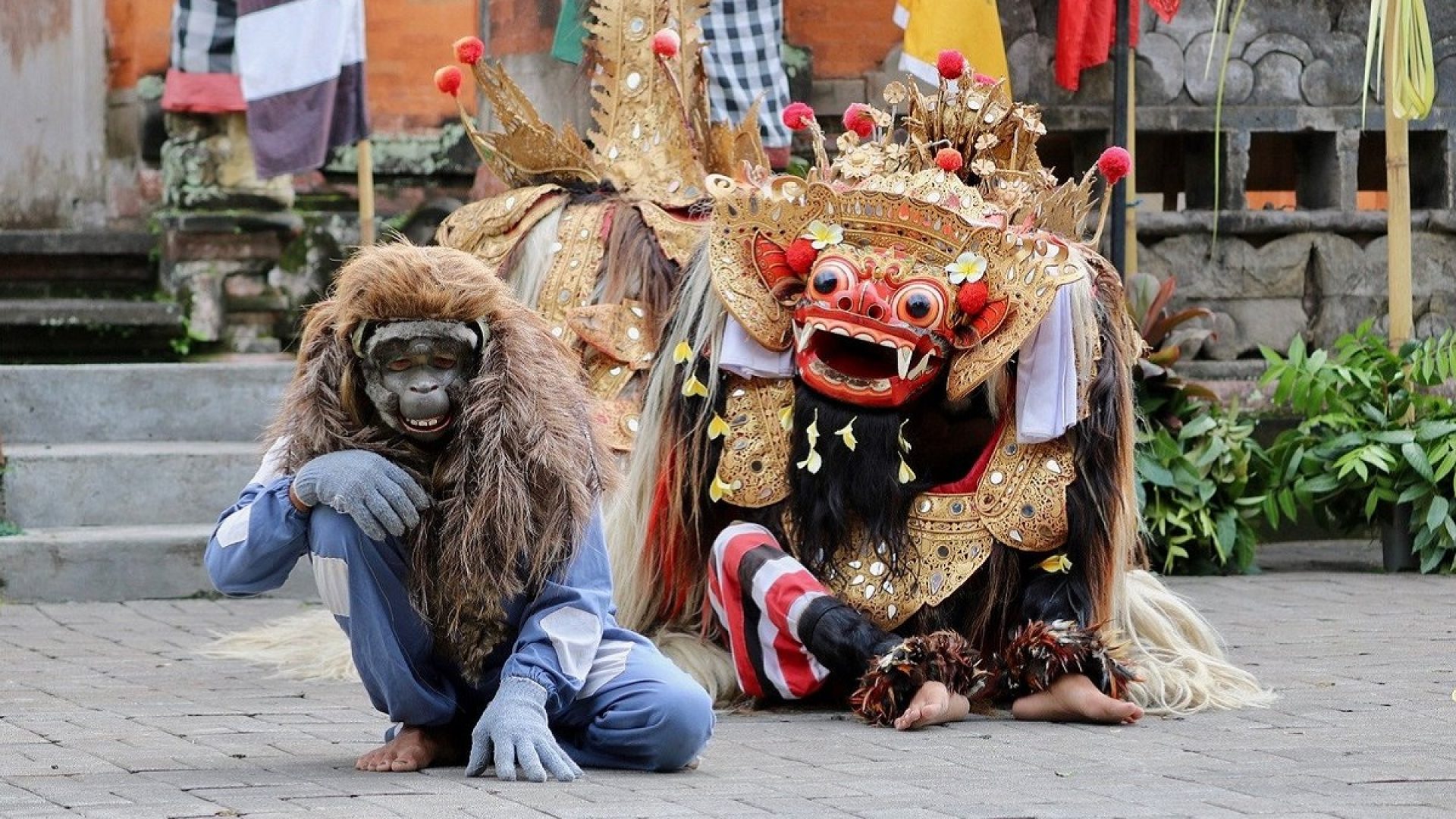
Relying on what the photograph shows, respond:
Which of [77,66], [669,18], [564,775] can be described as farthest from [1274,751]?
[77,66]

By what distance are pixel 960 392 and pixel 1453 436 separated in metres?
3.03

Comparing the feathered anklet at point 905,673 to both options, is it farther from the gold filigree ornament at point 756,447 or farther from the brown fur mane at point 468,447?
the brown fur mane at point 468,447

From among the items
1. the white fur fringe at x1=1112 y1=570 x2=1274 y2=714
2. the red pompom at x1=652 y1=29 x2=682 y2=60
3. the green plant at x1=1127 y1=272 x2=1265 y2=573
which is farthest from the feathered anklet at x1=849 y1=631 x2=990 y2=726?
the green plant at x1=1127 y1=272 x2=1265 y2=573

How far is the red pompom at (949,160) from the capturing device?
5.35 metres

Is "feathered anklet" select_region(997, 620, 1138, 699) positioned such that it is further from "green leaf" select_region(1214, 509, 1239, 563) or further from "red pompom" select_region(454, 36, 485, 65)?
"green leaf" select_region(1214, 509, 1239, 563)

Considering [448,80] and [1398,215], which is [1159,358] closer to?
[1398,215]

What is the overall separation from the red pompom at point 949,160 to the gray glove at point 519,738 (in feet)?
6.03

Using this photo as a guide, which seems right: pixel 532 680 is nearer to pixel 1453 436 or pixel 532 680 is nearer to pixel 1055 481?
pixel 1055 481

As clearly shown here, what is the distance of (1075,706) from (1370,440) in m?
3.10

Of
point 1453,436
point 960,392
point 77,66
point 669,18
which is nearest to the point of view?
point 960,392

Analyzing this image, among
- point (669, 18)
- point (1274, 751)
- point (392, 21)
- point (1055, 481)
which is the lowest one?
point (1274, 751)

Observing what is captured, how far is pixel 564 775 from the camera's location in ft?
13.4

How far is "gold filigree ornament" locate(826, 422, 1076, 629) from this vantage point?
5.17 m

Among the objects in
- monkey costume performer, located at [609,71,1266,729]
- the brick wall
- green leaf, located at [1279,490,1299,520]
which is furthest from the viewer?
the brick wall
